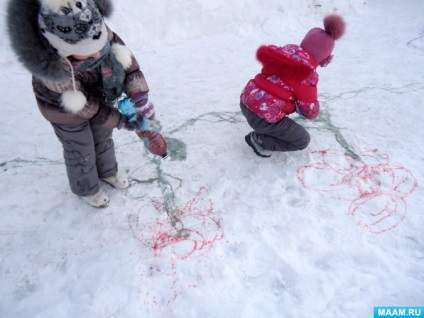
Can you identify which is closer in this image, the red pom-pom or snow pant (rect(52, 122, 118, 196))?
snow pant (rect(52, 122, 118, 196))

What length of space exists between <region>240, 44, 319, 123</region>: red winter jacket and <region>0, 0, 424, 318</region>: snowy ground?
0.40 m

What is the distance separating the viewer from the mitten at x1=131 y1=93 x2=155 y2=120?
6.10 ft

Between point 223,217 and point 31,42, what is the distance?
1408 millimetres

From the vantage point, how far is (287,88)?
2.27 metres

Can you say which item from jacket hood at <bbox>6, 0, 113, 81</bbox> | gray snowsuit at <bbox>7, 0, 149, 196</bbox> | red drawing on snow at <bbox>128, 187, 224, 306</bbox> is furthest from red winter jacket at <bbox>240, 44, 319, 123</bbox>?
jacket hood at <bbox>6, 0, 113, 81</bbox>

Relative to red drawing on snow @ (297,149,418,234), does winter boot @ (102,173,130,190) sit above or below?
below

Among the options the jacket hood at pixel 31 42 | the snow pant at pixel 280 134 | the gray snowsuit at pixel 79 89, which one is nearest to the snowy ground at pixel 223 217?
the snow pant at pixel 280 134

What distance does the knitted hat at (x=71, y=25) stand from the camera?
1371mm

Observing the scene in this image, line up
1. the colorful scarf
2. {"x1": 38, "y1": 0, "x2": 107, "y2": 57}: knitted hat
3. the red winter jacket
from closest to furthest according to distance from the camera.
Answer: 1. {"x1": 38, "y1": 0, "x2": 107, "y2": 57}: knitted hat
2. the colorful scarf
3. the red winter jacket

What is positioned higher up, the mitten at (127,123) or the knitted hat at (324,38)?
the knitted hat at (324,38)

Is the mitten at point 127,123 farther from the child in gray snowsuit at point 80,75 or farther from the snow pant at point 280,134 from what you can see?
the snow pant at point 280,134

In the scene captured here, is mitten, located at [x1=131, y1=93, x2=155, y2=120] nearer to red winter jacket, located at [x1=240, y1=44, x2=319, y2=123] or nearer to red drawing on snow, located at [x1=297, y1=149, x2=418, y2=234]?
red winter jacket, located at [x1=240, y1=44, x2=319, y2=123]

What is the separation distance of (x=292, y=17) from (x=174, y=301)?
5.28 meters

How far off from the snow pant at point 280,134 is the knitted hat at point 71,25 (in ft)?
4.26
